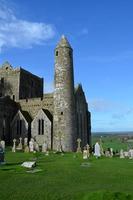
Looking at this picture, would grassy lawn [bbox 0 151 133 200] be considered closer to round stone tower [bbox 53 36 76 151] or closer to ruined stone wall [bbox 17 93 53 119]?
round stone tower [bbox 53 36 76 151]

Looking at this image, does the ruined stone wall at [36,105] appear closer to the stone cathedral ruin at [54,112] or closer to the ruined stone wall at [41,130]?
the stone cathedral ruin at [54,112]

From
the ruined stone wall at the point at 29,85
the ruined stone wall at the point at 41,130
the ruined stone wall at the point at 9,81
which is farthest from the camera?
the ruined stone wall at the point at 29,85

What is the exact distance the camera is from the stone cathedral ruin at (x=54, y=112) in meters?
39.7

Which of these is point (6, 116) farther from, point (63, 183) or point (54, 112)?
point (63, 183)

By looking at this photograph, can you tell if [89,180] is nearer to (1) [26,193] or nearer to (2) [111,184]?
(2) [111,184]

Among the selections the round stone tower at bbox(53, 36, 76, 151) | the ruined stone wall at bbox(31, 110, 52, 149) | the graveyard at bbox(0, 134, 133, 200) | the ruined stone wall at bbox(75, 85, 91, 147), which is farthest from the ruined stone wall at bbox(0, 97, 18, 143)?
the graveyard at bbox(0, 134, 133, 200)

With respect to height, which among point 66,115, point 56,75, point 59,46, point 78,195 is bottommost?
point 78,195

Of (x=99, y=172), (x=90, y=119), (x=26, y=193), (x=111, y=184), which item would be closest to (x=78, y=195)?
(x=26, y=193)

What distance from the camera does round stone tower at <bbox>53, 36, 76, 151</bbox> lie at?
39.1 metres

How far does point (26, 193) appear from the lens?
13.2 meters

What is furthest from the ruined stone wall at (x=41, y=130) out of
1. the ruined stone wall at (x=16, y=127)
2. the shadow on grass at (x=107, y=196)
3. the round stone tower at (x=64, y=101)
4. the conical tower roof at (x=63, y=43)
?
the shadow on grass at (x=107, y=196)

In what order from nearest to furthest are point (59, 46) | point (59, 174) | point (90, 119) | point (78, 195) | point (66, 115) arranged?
point (78, 195)
point (59, 174)
point (66, 115)
point (59, 46)
point (90, 119)

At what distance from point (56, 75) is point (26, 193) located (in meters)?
29.1

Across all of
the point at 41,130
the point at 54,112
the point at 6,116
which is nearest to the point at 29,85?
the point at 6,116
